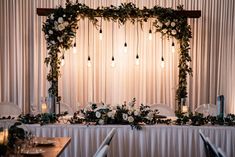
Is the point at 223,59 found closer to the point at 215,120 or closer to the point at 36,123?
the point at 215,120

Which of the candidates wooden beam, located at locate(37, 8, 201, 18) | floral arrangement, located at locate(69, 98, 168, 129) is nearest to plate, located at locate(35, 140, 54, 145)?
floral arrangement, located at locate(69, 98, 168, 129)

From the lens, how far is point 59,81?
316 inches

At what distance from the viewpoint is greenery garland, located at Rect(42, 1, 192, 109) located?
710 centimetres

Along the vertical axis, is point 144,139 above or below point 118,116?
below

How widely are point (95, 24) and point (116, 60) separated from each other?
1.06 metres

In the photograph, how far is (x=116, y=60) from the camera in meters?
8.07

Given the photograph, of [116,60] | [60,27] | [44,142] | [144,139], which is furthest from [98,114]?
[116,60]

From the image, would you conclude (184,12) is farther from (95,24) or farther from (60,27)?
(60,27)

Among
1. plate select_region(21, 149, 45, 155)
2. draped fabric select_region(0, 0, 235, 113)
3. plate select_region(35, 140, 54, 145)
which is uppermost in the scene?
draped fabric select_region(0, 0, 235, 113)

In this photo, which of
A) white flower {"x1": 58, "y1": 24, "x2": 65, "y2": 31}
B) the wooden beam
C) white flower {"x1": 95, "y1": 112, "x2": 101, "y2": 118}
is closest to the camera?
white flower {"x1": 95, "y1": 112, "x2": 101, "y2": 118}

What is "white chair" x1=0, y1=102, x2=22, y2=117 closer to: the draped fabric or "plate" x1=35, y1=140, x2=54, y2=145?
the draped fabric

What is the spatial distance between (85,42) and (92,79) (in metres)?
0.85

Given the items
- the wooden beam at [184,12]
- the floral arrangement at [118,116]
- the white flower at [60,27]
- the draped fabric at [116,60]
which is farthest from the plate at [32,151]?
the draped fabric at [116,60]

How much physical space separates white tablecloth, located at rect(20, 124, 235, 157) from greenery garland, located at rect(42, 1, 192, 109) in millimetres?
2228
